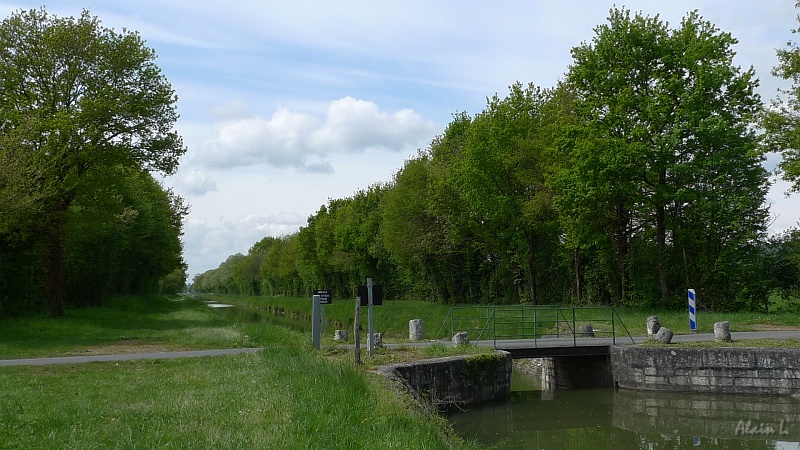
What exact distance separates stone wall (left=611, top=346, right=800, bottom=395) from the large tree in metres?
11.4

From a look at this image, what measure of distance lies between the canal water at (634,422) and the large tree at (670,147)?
12.8 m

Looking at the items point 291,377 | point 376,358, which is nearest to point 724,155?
point 376,358

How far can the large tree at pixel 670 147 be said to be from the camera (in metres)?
28.6

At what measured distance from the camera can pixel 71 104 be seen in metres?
28.7

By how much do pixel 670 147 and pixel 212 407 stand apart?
24601 mm

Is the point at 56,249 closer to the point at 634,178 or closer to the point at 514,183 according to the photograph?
the point at 514,183

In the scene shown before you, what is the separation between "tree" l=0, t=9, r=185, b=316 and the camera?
26562 millimetres

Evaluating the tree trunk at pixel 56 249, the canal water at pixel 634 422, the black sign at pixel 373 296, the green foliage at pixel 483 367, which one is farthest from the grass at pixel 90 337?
the canal water at pixel 634 422

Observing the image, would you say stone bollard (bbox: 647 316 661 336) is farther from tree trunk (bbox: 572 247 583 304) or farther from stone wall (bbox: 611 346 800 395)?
tree trunk (bbox: 572 247 583 304)

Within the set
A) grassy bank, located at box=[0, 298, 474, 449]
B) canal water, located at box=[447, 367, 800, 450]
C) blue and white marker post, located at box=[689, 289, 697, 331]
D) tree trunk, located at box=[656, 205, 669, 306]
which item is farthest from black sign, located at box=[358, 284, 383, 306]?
tree trunk, located at box=[656, 205, 669, 306]

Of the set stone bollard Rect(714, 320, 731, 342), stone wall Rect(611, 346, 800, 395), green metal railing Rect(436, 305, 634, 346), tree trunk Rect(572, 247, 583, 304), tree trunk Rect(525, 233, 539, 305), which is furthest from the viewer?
tree trunk Rect(525, 233, 539, 305)

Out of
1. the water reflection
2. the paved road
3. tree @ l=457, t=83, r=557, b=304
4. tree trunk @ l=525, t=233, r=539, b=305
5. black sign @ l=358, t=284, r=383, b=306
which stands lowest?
the water reflection

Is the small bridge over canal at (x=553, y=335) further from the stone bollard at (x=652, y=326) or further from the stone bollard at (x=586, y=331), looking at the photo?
the stone bollard at (x=652, y=326)

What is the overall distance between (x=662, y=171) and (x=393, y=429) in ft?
82.9
